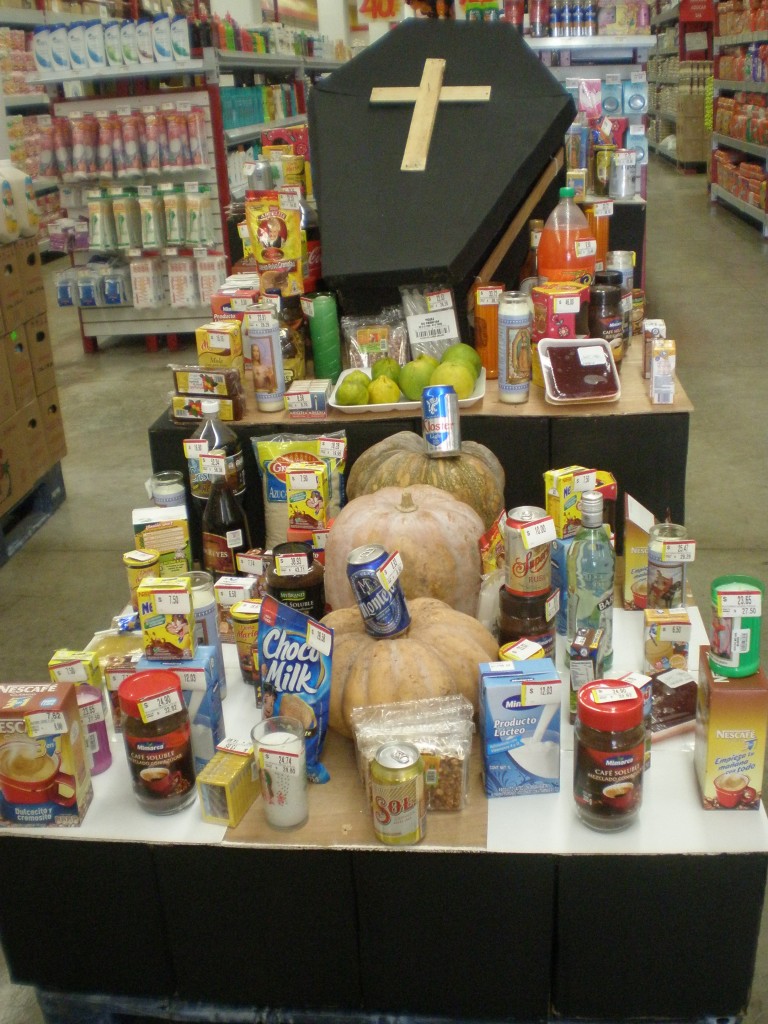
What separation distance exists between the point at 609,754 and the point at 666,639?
431mm

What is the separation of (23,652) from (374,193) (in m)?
2.01

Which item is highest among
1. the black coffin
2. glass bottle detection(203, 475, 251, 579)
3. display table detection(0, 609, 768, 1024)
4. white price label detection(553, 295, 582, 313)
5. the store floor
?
the black coffin

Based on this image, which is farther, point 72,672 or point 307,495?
point 307,495

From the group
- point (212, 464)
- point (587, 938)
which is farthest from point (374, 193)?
point (587, 938)

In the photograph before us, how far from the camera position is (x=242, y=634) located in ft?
6.31

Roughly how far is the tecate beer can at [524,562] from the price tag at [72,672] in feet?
2.63

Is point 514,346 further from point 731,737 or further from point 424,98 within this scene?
point 731,737

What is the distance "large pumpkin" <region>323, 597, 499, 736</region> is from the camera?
1687 mm

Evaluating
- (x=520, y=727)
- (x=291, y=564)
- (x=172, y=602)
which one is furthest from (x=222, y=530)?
(x=520, y=727)

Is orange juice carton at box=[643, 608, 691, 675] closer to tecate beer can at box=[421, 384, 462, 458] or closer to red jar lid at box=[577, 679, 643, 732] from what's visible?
red jar lid at box=[577, 679, 643, 732]

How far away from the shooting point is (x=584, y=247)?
3.17 m

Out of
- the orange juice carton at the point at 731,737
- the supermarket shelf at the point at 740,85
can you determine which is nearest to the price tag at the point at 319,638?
the orange juice carton at the point at 731,737

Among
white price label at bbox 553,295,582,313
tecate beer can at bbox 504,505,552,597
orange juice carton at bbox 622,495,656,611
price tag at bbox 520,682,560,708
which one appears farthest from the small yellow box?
white price label at bbox 553,295,582,313

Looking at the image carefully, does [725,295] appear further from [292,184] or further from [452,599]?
[452,599]
